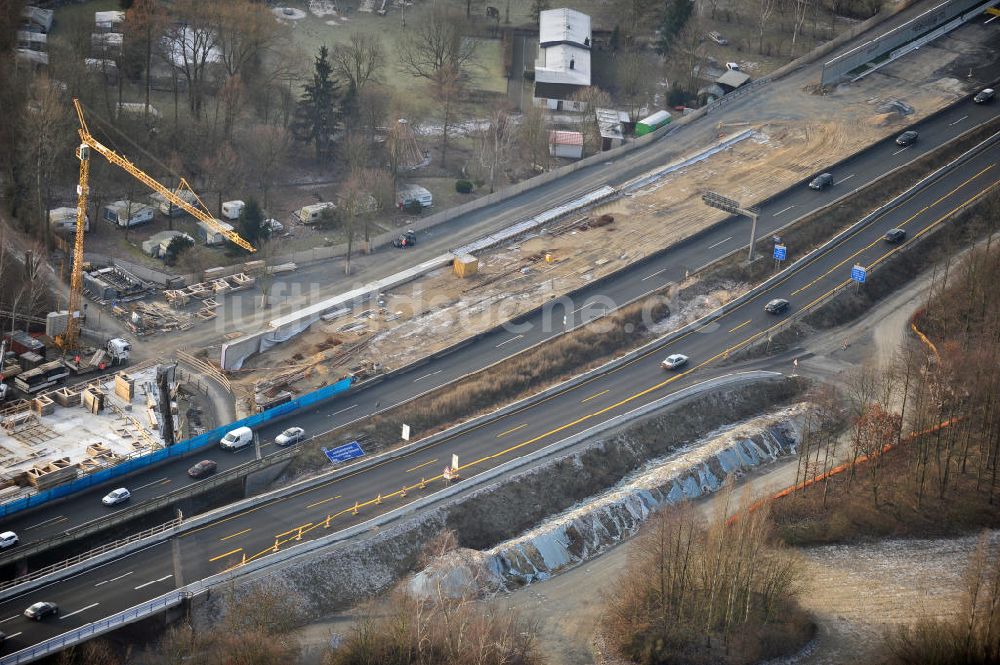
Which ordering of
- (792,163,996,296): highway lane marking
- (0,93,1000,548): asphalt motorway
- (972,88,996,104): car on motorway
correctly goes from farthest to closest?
1. (972,88,996,104): car on motorway
2. (792,163,996,296): highway lane marking
3. (0,93,1000,548): asphalt motorway

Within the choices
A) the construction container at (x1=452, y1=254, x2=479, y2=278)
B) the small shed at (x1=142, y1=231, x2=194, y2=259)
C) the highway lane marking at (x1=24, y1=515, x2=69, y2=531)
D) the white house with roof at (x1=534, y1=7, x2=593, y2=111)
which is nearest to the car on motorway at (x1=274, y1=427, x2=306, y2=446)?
the highway lane marking at (x1=24, y1=515, x2=69, y2=531)

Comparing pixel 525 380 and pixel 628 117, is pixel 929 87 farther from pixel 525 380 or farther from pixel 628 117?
pixel 525 380

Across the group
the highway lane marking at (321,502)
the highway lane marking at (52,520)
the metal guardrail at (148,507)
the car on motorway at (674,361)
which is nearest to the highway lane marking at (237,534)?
the highway lane marking at (321,502)

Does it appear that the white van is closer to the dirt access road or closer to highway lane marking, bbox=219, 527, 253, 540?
highway lane marking, bbox=219, 527, 253, 540

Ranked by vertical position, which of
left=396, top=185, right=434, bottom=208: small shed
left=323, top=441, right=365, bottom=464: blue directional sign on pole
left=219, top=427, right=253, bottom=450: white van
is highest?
left=396, top=185, right=434, bottom=208: small shed

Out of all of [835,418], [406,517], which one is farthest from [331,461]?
[835,418]

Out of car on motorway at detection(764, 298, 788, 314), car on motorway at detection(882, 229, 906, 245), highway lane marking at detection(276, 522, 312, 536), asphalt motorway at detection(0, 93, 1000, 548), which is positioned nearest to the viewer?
highway lane marking at detection(276, 522, 312, 536)

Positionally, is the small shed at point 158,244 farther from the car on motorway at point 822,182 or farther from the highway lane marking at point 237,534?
the car on motorway at point 822,182
